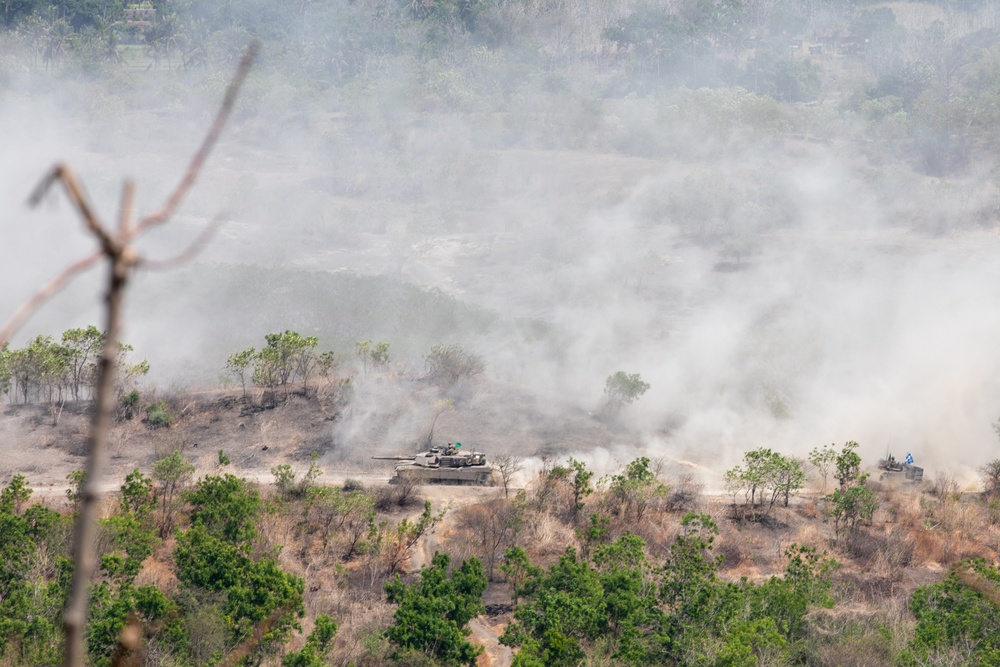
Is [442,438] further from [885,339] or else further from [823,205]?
[823,205]

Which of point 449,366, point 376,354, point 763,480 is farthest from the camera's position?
point 376,354

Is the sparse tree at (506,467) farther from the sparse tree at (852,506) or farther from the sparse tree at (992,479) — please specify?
the sparse tree at (992,479)

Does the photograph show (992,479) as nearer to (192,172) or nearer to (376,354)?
(376,354)

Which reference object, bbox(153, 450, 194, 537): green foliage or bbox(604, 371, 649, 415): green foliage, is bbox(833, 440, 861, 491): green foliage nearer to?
bbox(604, 371, 649, 415): green foliage

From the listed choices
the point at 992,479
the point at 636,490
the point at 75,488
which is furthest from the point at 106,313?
the point at 992,479

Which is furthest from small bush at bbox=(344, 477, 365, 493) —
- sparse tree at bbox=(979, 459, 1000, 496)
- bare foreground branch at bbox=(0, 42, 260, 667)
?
bare foreground branch at bbox=(0, 42, 260, 667)
